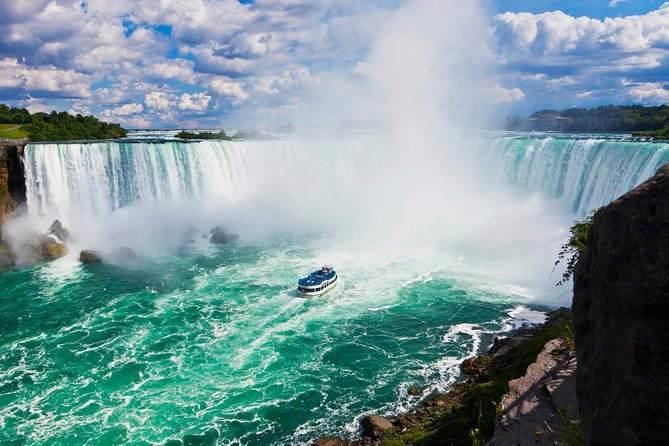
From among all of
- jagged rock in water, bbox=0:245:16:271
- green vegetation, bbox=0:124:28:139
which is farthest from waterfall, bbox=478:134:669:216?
green vegetation, bbox=0:124:28:139

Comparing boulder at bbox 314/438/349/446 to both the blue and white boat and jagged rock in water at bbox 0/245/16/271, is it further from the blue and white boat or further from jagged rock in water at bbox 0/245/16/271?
jagged rock in water at bbox 0/245/16/271

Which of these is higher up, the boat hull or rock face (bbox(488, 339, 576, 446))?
rock face (bbox(488, 339, 576, 446))

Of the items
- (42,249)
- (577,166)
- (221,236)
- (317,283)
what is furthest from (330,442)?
(577,166)

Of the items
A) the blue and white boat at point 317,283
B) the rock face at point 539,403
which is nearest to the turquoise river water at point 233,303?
the blue and white boat at point 317,283

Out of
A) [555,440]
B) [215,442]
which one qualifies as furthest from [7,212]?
[555,440]

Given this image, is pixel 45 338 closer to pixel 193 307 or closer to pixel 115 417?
pixel 193 307

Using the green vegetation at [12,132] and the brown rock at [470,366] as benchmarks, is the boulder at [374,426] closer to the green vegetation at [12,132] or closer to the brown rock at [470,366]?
the brown rock at [470,366]

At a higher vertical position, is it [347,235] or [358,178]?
[358,178]
